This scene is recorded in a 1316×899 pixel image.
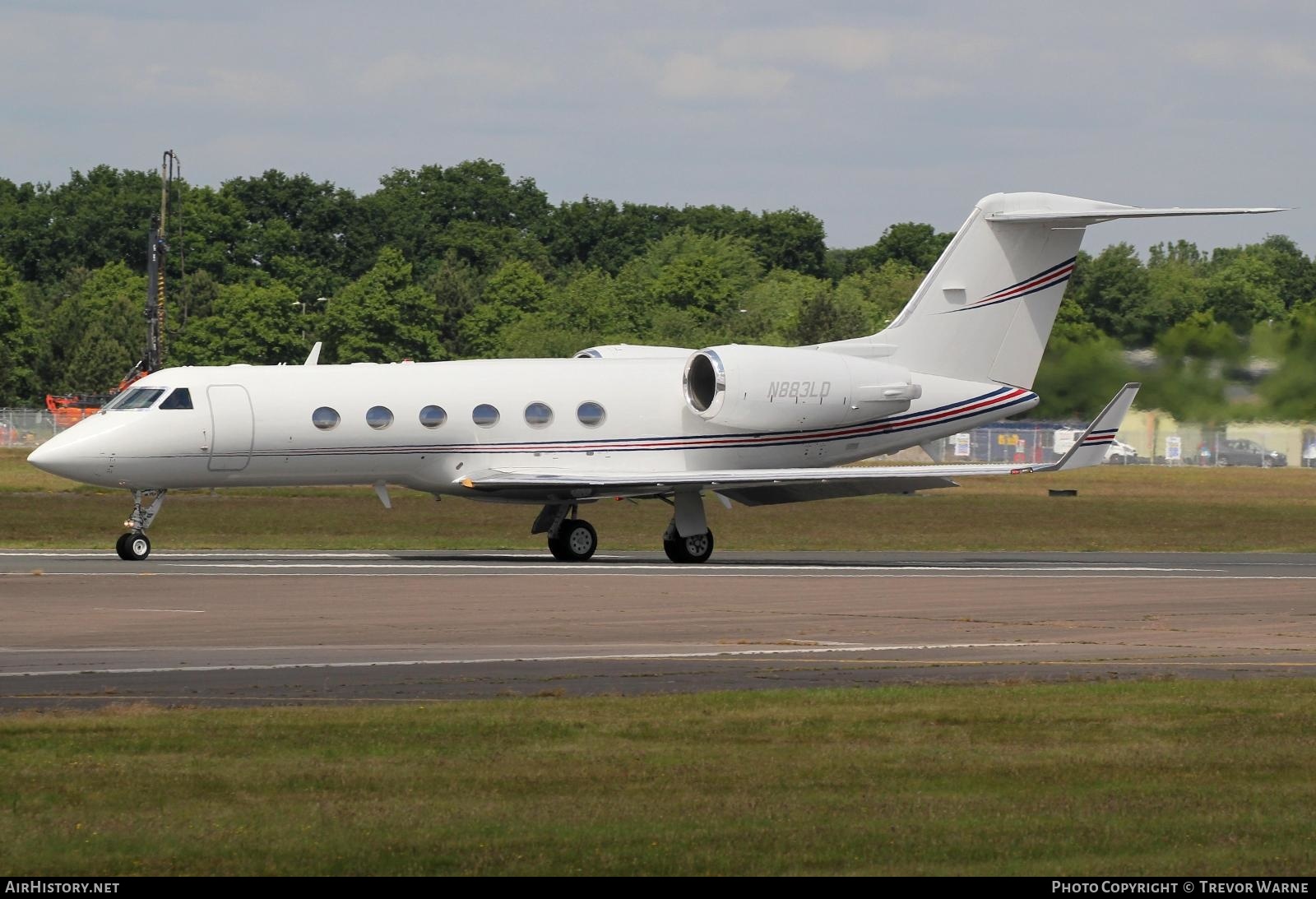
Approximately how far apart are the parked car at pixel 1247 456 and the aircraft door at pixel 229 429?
4958 centimetres

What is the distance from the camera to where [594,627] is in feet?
68.1

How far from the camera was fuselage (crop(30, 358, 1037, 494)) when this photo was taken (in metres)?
30.0

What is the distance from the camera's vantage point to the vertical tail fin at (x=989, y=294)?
34531 millimetres

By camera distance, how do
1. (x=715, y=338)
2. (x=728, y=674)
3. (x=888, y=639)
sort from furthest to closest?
(x=715, y=338) → (x=888, y=639) → (x=728, y=674)

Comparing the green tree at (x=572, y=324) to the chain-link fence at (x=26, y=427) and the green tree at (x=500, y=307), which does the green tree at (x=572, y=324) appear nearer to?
the green tree at (x=500, y=307)

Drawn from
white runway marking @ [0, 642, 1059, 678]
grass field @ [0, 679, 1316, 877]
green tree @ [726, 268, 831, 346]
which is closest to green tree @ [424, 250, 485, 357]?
green tree @ [726, 268, 831, 346]

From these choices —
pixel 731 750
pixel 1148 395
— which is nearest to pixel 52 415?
pixel 1148 395

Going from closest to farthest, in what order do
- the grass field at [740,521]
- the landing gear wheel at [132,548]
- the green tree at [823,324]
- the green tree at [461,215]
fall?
1. the landing gear wheel at [132,548]
2. the grass field at [740,521]
3. the green tree at [823,324]
4. the green tree at [461,215]

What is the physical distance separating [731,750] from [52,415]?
7590 centimetres

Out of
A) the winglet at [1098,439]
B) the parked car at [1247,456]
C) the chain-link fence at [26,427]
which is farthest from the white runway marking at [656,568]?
the chain-link fence at [26,427]

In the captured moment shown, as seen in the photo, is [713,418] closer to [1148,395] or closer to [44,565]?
[44,565]

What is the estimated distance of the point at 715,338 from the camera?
341 feet

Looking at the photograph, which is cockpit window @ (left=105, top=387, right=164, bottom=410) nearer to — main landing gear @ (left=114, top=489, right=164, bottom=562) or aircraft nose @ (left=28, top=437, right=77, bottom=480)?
aircraft nose @ (left=28, top=437, right=77, bottom=480)

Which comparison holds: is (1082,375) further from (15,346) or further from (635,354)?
(15,346)
